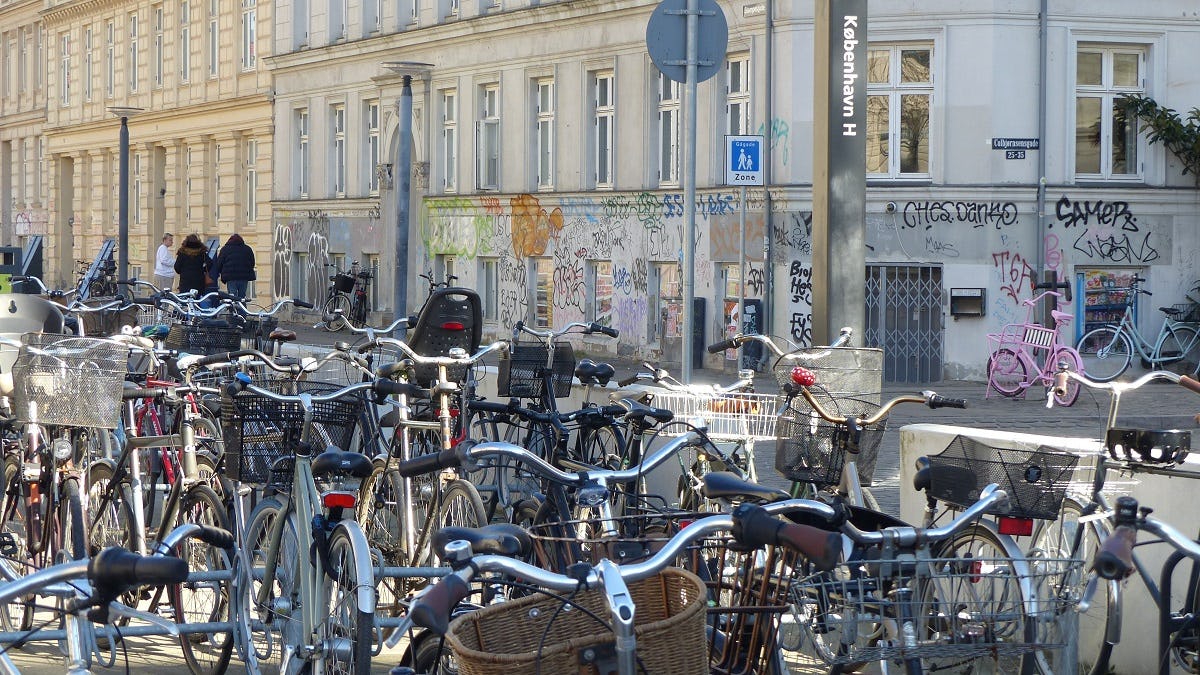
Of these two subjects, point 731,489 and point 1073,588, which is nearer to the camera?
point 1073,588

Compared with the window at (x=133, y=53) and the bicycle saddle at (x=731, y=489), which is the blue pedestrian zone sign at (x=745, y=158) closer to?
the bicycle saddle at (x=731, y=489)

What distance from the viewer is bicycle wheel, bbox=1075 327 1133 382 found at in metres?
21.8

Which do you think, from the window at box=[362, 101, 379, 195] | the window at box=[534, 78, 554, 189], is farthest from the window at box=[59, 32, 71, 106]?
the window at box=[534, 78, 554, 189]

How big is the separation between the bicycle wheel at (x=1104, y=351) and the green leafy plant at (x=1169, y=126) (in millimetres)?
2366

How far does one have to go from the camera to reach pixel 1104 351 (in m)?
21.9

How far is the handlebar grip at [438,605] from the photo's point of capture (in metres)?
3.33

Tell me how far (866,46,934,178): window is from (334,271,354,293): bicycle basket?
13269 mm

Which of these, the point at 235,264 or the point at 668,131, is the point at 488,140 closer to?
the point at 235,264

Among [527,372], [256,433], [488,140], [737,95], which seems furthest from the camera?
[488,140]

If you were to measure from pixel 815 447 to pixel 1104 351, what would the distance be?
1620 cm

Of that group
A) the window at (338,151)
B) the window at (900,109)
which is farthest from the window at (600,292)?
the window at (338,151)

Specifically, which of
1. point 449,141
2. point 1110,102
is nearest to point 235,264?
point 449,141

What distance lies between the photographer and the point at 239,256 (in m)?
29.1

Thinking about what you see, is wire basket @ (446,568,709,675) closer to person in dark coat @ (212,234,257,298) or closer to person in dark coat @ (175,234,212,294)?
person in dark coat @ (175,234,212,294)
